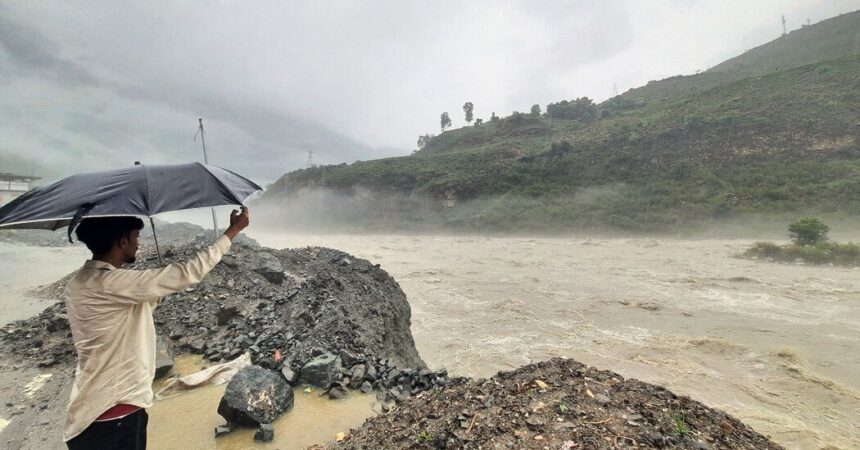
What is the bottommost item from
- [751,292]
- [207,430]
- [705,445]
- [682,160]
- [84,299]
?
[751,292]

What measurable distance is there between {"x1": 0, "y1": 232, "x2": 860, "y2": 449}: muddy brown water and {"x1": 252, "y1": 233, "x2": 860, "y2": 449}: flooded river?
0.04 meters

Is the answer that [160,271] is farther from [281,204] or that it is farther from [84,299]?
[281,204]

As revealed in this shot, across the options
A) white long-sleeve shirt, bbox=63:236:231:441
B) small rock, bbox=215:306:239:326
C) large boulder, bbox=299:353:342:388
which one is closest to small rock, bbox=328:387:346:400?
large boulder, bbox=299:353:342:388

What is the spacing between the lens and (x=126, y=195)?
2055mm

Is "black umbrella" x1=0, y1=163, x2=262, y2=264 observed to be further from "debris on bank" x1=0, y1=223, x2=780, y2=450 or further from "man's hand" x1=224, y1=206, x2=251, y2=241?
"debris on bank" x1=0, y1=223, x2=780, y2=450

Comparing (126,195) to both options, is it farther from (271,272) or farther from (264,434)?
(271,272)

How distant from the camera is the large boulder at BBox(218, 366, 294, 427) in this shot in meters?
4.33

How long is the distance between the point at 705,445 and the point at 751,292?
1449cm

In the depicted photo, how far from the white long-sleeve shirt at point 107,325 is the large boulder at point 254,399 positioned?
2.51 metres

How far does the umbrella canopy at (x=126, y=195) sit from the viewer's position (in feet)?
6.37

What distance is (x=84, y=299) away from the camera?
197 centimetres

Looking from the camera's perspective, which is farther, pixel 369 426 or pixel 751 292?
pixel 751 292

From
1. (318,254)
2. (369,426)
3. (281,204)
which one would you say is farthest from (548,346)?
(281,204)

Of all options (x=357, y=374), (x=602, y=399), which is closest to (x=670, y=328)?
(x=602, y=399)
